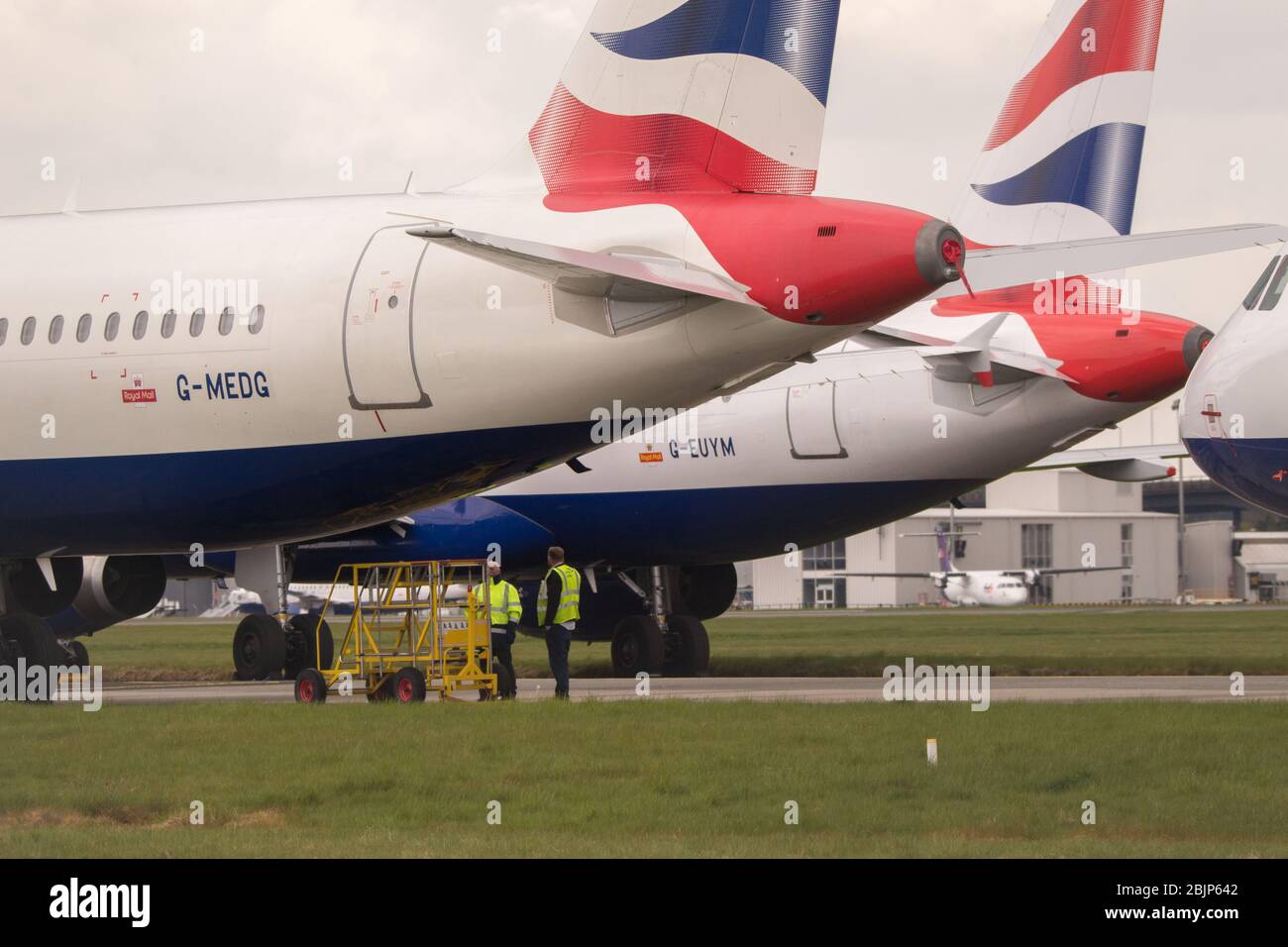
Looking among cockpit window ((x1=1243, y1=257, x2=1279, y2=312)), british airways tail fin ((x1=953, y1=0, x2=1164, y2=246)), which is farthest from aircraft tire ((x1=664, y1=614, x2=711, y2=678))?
cockpit window ((x1=1243, y1=257, x2=1279, y2=312))

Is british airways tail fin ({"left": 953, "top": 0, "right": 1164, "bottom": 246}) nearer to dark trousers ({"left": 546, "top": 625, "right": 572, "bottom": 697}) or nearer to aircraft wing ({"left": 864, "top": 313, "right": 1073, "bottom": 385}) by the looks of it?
aircraft wing ({"left": 864, "top": 313, "right": 1073, "bottom": 385})

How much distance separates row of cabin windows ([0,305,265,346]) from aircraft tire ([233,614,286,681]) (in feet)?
15.9

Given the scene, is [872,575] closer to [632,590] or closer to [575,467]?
[632,590]

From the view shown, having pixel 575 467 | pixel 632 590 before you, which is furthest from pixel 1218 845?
pixel 632 590

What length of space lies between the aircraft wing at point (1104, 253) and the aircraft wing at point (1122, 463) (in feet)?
52.3

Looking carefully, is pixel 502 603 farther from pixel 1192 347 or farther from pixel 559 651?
pixel 1192 347

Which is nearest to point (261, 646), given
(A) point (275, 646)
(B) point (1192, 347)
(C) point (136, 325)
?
(A) point (275, 646)

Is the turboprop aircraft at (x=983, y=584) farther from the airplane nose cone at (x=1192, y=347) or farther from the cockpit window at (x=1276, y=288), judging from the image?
the cockpit window at (x=1276, y=288)

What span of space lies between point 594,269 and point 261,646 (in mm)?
9074

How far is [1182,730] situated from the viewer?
49.5ft

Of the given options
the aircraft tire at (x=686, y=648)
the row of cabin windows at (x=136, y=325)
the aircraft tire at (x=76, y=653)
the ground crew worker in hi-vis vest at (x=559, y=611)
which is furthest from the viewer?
the aircraft tire at (x=76, y=653)

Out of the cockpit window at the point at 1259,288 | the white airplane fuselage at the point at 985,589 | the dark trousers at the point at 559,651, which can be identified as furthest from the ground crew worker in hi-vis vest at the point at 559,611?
the white airplane fuselage at the point at 985,589

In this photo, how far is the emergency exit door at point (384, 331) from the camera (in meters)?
15.9

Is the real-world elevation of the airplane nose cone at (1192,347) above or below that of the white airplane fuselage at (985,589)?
above
